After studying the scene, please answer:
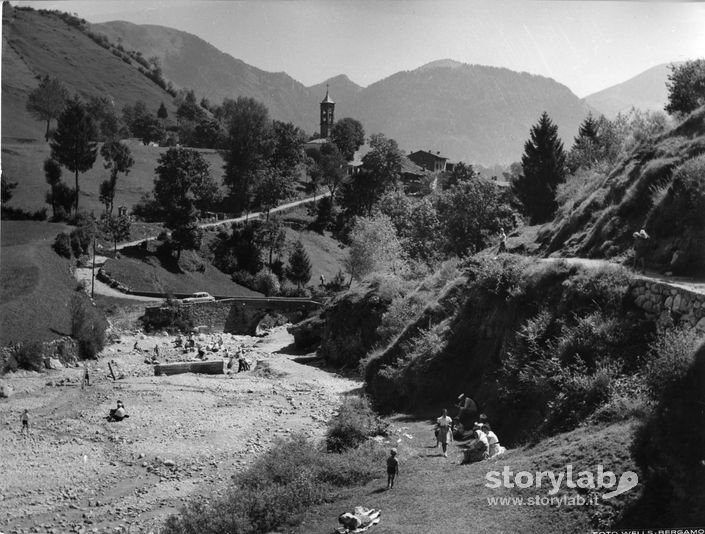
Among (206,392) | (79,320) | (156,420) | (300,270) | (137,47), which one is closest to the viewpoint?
(156,420)

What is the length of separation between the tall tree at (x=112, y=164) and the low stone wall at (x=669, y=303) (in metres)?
54.0

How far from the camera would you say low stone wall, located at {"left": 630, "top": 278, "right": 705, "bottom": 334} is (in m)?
14.3

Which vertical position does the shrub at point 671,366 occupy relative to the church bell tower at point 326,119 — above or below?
below

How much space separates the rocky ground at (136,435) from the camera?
18531mm

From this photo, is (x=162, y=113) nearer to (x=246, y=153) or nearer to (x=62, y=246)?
(x=246, y=153)

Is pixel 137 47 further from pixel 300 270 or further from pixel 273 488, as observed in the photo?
pixel 273 488

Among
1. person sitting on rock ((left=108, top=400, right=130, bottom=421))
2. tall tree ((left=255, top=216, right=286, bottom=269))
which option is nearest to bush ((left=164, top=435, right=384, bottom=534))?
person sitting on rock ((left=108, top=400, right=130, bottom=421))

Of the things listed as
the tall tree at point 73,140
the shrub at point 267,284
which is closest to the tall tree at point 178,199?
the shrub at point 267,284

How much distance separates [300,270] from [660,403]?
165 feet

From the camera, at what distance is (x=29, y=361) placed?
110 ft

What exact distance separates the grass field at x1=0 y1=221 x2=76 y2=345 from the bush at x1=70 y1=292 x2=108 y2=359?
30.3 inches

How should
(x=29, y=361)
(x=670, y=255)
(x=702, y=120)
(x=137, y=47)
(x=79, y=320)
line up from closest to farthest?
(x=670, y=255) < (x=702, y=120) < (x=29, y=361) < (x=79, y=320) < (x=137, y=47)

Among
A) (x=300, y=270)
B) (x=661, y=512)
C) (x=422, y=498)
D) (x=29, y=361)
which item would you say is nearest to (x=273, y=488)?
(x=422, y=498)

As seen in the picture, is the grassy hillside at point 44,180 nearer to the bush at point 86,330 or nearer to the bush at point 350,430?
the bush at point 86,330
